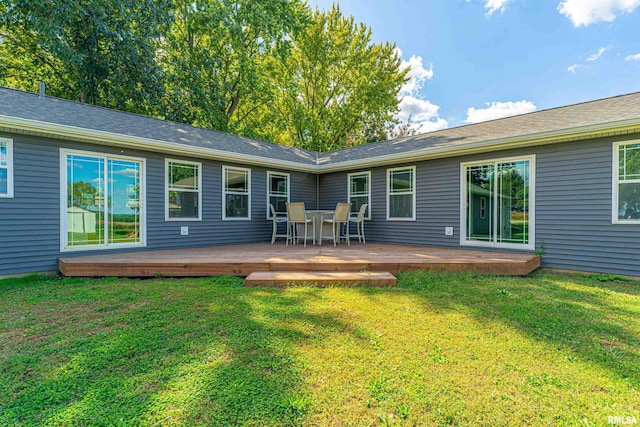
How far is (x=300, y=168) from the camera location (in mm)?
8328

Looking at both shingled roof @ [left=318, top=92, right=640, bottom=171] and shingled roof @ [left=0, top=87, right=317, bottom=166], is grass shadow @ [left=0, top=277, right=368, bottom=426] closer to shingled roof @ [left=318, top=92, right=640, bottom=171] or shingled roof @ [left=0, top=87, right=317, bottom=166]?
shingled roof @ [left=0, top=87, right=317, bottom=166]

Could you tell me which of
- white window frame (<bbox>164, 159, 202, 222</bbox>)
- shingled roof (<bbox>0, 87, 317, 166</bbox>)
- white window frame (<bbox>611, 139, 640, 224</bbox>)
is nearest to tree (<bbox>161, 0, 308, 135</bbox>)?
shingled roof (<bbox>0, 87, 317, 166</bbox>)

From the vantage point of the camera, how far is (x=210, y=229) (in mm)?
6957

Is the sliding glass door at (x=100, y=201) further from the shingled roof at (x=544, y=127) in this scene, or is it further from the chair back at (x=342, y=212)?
the shingled roof at (x=544, y=127)

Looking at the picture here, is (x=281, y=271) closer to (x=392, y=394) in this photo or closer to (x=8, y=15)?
(x=392, y=394)

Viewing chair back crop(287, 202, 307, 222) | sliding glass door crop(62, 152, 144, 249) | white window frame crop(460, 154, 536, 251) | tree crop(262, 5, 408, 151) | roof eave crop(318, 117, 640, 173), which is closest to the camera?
roof eave crop(318, 117, 640, 173)

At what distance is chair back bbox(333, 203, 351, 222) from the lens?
6805 millimetres

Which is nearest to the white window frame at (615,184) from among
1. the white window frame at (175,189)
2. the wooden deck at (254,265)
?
the wooden deck at (254,265)

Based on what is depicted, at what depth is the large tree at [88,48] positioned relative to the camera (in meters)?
8.70

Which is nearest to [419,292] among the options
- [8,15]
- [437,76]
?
[8,15]

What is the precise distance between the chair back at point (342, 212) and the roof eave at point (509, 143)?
4.69 feet

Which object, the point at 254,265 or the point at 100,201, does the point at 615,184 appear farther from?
the point at 100,201

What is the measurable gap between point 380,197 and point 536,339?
17.9 ft

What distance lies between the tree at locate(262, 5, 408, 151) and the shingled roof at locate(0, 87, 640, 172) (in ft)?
31.5
